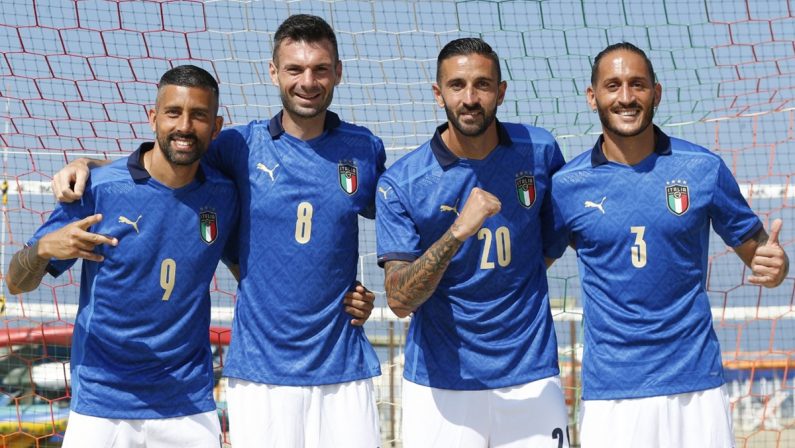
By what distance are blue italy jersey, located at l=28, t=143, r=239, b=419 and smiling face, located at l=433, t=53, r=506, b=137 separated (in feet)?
3.35

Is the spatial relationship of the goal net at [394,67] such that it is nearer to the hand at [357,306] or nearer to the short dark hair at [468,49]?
the hand at [357,306]

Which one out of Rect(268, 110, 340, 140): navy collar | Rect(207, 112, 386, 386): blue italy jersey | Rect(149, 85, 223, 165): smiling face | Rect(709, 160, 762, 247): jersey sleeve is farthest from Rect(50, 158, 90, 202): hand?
Rect(709, 160, 762, 247): jersey sleeve

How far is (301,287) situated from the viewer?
4.32 metres

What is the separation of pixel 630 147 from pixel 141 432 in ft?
7.01

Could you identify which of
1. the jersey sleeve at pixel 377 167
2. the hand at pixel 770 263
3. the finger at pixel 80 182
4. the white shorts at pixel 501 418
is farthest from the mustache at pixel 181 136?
the hand at pixel 770 263

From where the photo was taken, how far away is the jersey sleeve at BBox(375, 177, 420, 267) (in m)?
4.23

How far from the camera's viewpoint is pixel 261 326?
4355 millimetres

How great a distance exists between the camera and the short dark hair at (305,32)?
172 inches

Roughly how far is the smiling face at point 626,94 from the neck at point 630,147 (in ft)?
0.08

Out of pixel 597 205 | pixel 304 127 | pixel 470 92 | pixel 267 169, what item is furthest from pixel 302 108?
pixel 597 205

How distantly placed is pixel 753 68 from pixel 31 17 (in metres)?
4.10

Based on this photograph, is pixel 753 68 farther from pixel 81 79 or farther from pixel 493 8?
pixel 81 79

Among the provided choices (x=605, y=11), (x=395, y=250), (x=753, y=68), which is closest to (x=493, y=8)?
(x=605, y=11)

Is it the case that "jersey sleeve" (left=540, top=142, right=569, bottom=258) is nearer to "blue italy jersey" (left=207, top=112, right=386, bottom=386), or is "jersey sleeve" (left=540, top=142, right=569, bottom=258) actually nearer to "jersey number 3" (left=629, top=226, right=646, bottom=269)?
"jersey number 3" (left=629, top=226, right=646, bottom=269)
